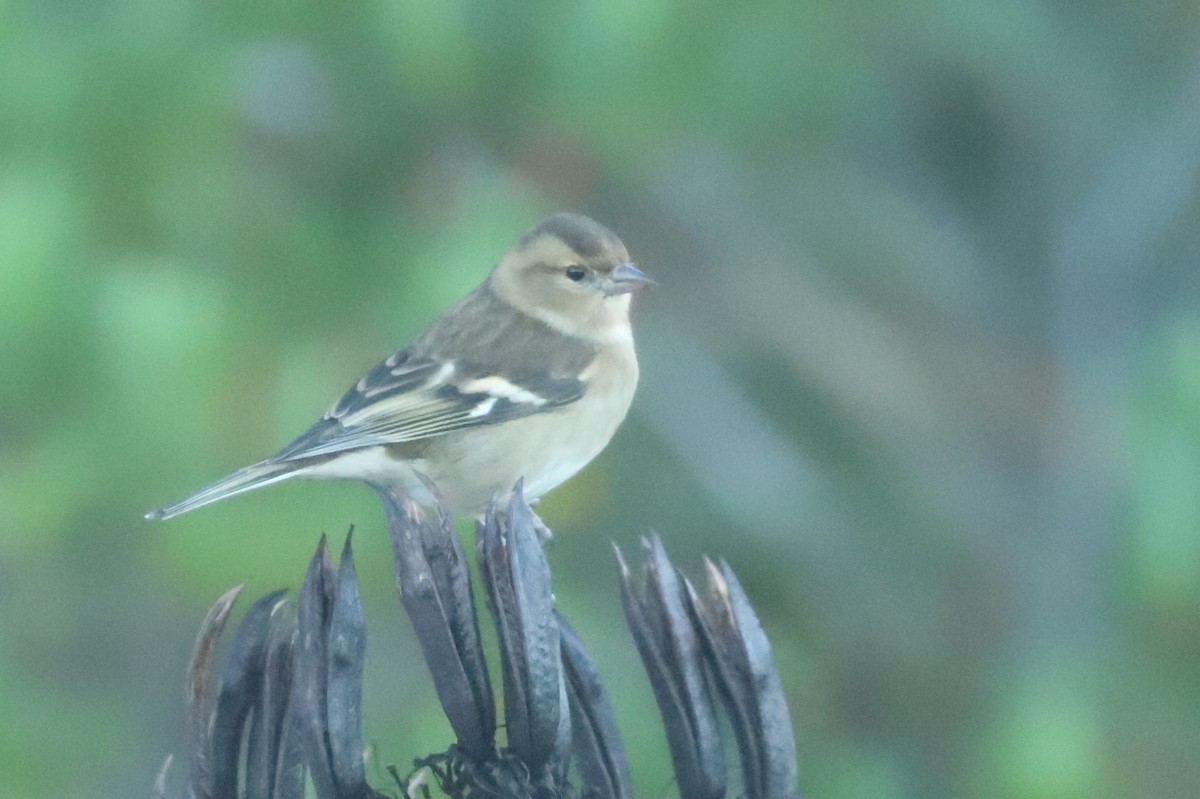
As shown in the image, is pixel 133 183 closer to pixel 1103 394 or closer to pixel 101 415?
pixel 101 415

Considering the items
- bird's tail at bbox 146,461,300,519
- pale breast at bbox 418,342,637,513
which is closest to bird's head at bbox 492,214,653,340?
pale breast at bbox 418,342,637,513

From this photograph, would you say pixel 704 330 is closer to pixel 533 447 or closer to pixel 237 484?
pixel 533 447

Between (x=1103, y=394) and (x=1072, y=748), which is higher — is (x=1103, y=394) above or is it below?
above

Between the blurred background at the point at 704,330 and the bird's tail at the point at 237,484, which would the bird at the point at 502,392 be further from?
the blurred background at the point at 704,330

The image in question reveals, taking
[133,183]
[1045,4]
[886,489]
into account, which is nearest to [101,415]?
[133,183]

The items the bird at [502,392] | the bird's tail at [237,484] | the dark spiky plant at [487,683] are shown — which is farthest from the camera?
the bird at [502,392]

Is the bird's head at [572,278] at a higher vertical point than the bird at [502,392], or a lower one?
higher

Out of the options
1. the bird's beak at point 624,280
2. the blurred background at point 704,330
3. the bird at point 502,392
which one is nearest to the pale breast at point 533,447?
the bird at point 502,392
